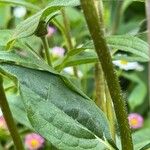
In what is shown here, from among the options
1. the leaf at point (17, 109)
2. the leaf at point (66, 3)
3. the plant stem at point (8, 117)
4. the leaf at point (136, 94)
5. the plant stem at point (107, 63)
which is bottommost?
the leaf at point (136, 94)

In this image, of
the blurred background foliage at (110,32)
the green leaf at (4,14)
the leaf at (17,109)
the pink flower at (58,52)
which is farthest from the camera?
the green leaf at (4,14)

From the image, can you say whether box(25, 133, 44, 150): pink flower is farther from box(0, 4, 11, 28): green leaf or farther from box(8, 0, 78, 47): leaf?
box(8, 0, 78, 47): leaf

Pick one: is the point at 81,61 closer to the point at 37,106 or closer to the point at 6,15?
the point at 37,106

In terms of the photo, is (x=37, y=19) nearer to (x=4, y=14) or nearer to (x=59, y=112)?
(x=59, y=112)

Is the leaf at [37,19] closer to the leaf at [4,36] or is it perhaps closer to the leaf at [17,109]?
the leaf at [4,36]

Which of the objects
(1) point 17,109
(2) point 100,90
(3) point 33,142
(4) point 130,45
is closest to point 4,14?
(3) point 33,142

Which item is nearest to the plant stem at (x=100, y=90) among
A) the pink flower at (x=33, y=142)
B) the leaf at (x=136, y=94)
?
the pink flower at (x=33, y=142)

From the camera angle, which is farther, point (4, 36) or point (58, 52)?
point (58, 52)

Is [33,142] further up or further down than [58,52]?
further down
